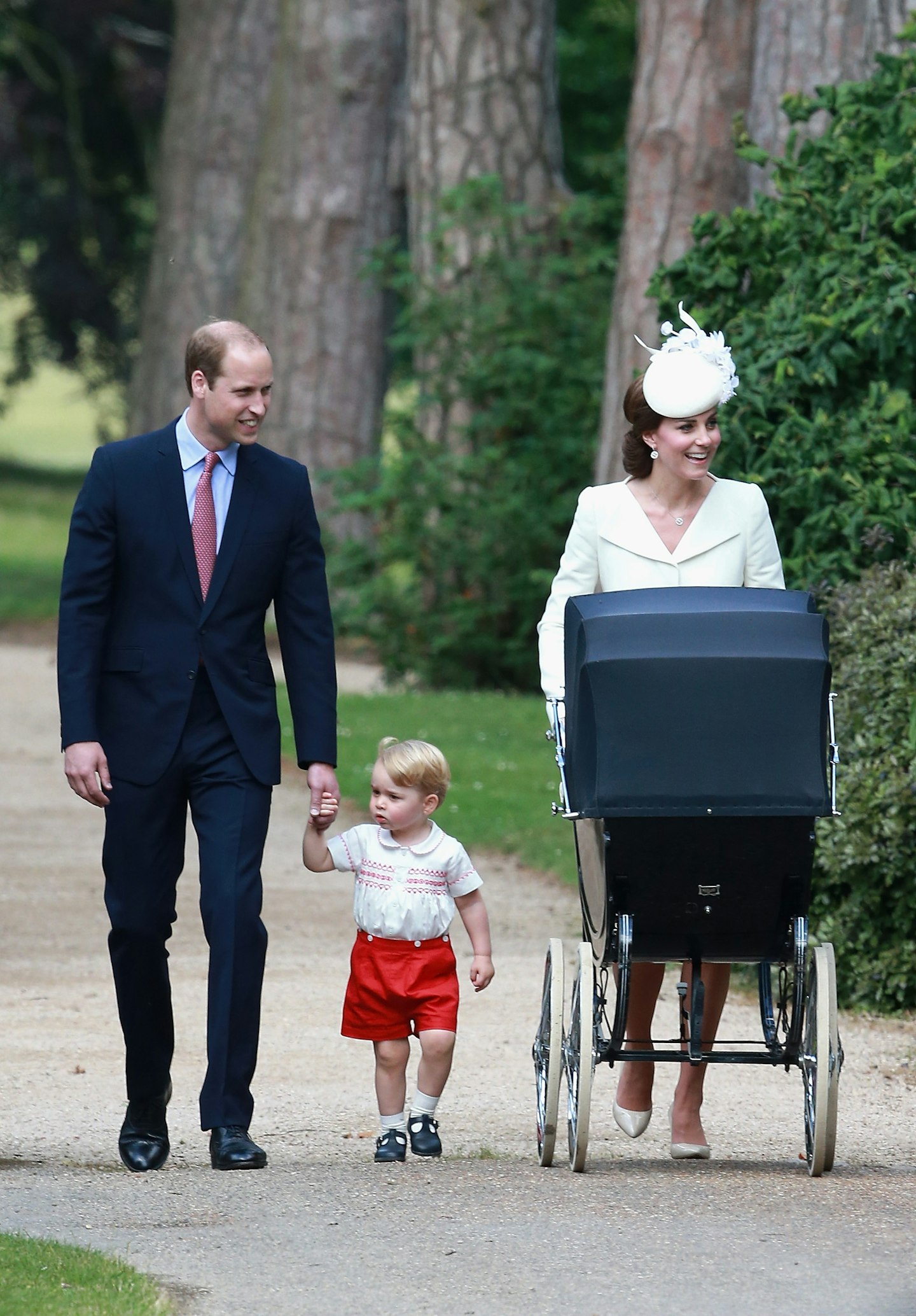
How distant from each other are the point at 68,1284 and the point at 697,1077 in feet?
6.70

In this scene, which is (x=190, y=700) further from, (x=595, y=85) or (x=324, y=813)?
(x=595, y=85)

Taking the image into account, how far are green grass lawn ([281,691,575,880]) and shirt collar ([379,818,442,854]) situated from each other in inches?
181

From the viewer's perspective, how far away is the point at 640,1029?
5.51 metres

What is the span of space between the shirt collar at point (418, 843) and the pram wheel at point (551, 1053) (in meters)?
0.37

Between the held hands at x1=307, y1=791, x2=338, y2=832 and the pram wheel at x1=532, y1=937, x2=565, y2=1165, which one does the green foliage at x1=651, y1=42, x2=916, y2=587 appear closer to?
the pram wheel at x1=532, y1=937, x2=565, y2=1165

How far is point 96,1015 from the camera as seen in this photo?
24.4 feet

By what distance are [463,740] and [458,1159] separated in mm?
8045

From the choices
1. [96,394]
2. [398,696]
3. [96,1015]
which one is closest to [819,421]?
[96,1015]

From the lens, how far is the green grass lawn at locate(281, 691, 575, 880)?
10.7 m

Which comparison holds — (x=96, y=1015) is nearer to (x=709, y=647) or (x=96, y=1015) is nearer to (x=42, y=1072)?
(x=42, y=1072)

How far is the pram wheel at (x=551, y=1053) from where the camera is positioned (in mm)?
5059

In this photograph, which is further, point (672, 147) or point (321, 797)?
point (672, 147)

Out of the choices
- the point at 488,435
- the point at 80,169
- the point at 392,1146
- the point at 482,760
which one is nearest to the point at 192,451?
the point at 392,1146

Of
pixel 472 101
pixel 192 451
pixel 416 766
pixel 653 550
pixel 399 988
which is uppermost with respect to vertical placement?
pixel 472 101
